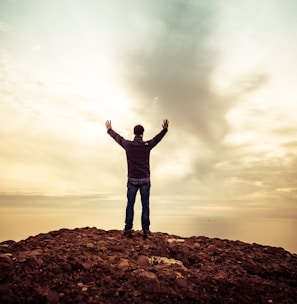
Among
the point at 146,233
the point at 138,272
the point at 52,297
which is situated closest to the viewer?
the point at 52,297

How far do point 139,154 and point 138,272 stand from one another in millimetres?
3799

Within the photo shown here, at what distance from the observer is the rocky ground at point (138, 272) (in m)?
6.79

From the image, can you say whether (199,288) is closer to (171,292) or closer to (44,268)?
(171,292)

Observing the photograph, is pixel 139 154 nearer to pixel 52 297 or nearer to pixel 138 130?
pixel 138 130

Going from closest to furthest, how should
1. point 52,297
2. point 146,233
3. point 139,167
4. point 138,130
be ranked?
point 52,297 → point 139,167 → point 138,130 → point 146,233

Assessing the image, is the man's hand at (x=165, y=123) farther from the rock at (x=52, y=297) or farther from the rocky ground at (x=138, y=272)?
the rock at (x=52, y=297)

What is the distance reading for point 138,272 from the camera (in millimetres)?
7574

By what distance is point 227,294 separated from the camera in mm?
7250

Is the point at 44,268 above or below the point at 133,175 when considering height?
below

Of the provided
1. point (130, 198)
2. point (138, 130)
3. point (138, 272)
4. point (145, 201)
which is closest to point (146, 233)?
point (145, 201)

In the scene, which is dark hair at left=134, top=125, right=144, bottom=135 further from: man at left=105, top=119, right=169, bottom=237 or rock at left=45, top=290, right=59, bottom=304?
rock at left=45, top=290, right=59, bottom=304

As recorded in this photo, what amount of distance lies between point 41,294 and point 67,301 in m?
0.56

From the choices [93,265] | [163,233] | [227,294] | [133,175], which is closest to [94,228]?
[163,233]

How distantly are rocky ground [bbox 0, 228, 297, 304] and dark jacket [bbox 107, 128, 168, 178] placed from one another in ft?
7.01
